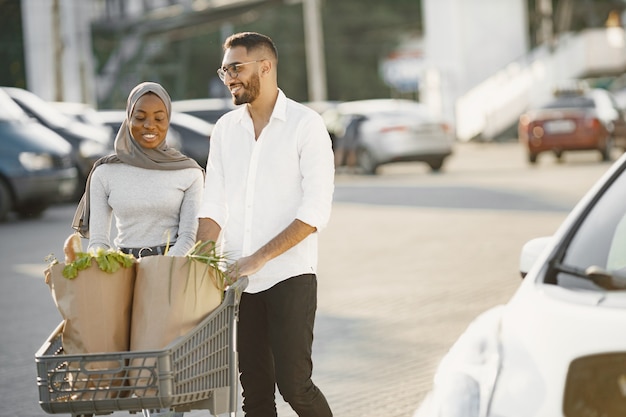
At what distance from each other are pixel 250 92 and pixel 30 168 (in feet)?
49.9

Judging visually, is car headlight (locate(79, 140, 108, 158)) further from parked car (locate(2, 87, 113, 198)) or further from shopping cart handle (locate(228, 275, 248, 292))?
shopping cart handle (locate(228, 275, 248, 292))

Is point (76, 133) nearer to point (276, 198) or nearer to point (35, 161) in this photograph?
point (35, 161)

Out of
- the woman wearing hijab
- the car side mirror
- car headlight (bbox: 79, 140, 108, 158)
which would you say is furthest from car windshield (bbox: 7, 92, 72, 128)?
the car side mirror

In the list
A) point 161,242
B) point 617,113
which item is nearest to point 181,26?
point 617,113

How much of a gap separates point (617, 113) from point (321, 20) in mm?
45609

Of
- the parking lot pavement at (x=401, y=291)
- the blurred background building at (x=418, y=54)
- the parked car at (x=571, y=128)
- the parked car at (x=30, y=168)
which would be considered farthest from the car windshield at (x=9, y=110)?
the blurred background building at (x=418, y=54)

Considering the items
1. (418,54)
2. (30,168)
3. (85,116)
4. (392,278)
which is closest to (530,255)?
(392,278)

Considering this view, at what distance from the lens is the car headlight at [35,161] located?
64.0 feet

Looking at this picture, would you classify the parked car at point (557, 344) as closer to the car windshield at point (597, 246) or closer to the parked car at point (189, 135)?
the car windshield at point (597, 246)

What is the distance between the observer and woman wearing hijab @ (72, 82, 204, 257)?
5379mm

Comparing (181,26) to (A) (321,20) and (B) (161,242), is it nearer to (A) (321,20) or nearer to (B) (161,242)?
(A) (321,20)

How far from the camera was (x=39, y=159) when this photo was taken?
19.7 metres

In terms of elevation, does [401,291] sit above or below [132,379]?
below

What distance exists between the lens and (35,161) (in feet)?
64.3
